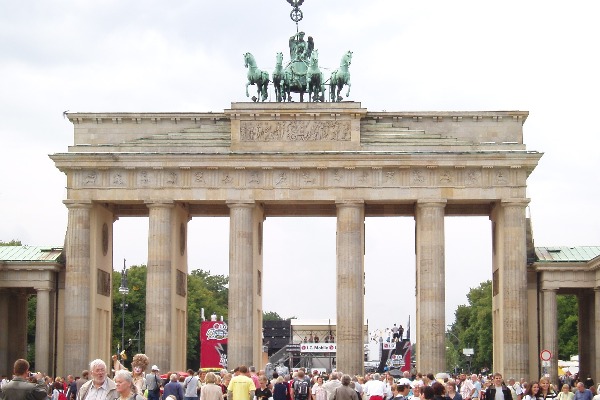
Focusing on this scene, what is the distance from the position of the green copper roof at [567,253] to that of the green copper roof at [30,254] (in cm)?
2794

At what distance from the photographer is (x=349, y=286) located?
74.1 meters

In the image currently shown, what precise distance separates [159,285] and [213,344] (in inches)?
175

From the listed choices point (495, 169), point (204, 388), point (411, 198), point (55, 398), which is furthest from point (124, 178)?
point (204, 388)

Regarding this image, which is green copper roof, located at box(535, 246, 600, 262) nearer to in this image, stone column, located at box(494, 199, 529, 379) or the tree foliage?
stone column, located at box(494, 199, 529, 379)

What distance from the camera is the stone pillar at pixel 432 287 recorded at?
2884 inches

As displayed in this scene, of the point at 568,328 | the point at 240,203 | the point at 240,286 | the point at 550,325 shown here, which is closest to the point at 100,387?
the point at 240,203

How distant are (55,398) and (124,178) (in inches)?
1308

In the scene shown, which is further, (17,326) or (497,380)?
(17,326)

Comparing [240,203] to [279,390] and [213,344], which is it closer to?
[213,344]

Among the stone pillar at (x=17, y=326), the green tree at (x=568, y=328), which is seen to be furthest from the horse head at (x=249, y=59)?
the green tree at (x=568, y=328)

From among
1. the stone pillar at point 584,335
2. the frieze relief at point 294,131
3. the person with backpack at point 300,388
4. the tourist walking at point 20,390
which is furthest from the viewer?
the stone pillar at point 584,335

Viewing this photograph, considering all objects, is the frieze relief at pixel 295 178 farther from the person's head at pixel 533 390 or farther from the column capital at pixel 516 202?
the person's head at pixel 533 390

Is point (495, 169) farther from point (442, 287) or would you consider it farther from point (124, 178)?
point (124, 178)

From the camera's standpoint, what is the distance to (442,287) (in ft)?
242
